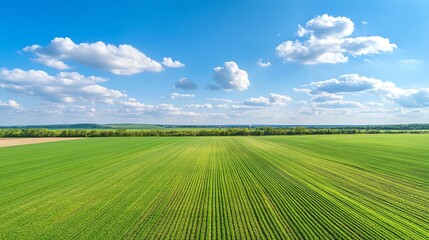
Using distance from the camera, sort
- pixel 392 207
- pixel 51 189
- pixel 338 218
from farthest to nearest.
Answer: pixel 51 189 < pixel 392 207 < pixel 338 218

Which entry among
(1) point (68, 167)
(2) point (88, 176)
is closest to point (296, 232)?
(2) point (88, 176)

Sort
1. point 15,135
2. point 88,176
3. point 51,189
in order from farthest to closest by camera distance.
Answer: point 15,135 → point 88,176 → point 51,189

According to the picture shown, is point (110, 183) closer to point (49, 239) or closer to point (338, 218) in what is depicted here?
point (49, 239)

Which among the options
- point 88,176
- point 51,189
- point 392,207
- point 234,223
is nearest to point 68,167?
point 88,176

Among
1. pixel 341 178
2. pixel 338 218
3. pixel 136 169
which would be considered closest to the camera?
pixel 338 218

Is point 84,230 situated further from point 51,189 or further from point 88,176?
point 88,176

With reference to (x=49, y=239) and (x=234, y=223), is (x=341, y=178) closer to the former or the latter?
(x=234, y=223)

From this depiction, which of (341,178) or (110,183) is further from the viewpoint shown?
(341,178)

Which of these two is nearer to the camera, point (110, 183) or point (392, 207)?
point (392, 207)

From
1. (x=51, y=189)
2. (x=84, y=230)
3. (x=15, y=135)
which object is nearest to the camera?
(x=84, y=230)
